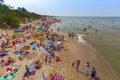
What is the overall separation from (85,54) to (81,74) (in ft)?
23.8

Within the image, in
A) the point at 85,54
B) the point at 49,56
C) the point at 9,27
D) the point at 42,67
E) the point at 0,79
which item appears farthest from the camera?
the point at 9,27

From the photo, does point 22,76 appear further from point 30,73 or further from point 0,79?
point 0,79

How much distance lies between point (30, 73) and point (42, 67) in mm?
1867

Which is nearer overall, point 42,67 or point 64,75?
point 64,75

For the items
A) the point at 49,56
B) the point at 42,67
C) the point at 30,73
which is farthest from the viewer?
the point at 49,56

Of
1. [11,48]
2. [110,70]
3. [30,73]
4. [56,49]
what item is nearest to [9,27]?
[11,48]

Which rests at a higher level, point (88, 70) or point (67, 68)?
point (67, 68)

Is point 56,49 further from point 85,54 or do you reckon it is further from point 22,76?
point 22,76

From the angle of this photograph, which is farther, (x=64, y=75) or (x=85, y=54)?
(x=85, y=54)

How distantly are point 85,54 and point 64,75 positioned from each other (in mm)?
8579

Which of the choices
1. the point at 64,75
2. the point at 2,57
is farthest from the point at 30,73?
the point at 2,57

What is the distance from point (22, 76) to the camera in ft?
43.2

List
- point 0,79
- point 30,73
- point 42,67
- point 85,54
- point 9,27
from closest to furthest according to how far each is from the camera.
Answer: point 0,79, point 30,73, point 42,67, point 85,54, point 9,27

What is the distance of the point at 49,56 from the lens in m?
17.6
